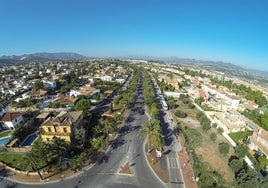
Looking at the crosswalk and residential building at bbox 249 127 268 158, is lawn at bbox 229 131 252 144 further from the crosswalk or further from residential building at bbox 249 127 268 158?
the crosswalk

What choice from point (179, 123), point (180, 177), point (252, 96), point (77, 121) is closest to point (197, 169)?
point (180, 177)

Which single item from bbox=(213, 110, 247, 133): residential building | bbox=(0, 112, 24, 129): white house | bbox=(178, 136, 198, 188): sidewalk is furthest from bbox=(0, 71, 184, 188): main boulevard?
bbox=(0, 112, 24, 129): white house

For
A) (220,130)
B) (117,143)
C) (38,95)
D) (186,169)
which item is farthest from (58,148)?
(38,95)

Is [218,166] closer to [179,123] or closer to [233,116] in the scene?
[179,123]

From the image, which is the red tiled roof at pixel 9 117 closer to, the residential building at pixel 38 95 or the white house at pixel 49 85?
the residential building at pixel 38 95

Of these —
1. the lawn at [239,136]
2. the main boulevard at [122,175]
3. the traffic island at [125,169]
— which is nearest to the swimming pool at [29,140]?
the main boulevard at [122,175]

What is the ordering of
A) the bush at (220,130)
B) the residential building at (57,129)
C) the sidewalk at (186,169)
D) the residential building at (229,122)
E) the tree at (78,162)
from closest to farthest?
the sidewalk at (186,169)
the tree at (78,162)
the residential building at (57,129)
the residential building at (229,122)
the bush at (220,130)
